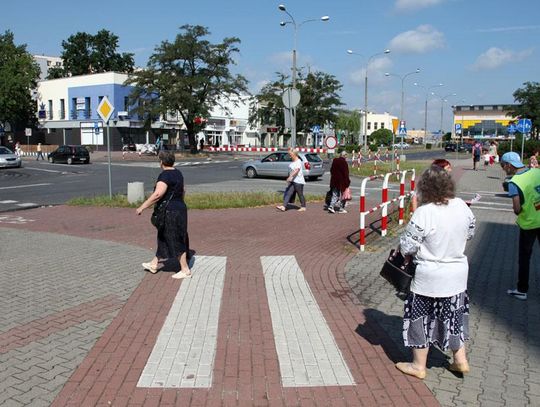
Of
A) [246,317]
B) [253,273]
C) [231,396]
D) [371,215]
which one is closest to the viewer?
[231,396]

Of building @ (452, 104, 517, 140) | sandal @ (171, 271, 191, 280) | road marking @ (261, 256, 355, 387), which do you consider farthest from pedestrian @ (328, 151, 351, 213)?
building @ (452, 104, 517, 140)

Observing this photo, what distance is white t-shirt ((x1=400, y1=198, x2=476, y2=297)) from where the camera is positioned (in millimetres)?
3762

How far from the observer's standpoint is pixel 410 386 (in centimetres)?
→ 387

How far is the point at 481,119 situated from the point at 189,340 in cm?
14086

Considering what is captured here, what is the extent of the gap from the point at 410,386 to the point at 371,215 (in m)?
9.33

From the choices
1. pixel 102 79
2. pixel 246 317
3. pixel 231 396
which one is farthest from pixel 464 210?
pixel 102 79

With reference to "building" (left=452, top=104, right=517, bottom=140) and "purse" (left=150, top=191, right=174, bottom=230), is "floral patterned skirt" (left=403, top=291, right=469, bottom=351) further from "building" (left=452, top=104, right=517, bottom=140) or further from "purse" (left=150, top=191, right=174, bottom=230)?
"building" (left=452, top=104, right=517, bottom=140)

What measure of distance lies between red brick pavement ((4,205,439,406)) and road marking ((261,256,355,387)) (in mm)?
78

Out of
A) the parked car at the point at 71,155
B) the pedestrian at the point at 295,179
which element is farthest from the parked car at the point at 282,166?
the parked car at the point at 71,155

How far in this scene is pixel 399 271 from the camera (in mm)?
3973

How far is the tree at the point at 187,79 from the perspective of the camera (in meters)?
49.8

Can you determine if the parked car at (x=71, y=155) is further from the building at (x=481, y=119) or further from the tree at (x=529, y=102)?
the building at (x=481, y=119)

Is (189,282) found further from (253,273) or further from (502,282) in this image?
(502,282)

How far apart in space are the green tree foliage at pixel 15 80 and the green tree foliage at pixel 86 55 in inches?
1023
